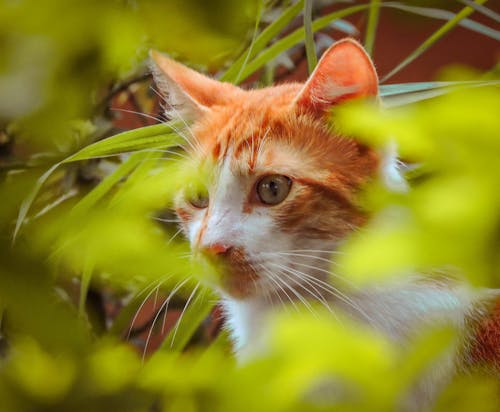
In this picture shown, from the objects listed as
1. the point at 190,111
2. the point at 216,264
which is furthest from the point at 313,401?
the point at 190,111

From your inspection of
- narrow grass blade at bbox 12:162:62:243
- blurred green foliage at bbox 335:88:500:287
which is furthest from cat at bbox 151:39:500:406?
blurred green foliage at bbox 335:88:500:287

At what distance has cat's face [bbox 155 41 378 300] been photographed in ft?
2.02

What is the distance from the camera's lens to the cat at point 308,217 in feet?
1.93

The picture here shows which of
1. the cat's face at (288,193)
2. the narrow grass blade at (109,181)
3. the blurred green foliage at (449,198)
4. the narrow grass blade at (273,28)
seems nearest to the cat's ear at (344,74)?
the cat's face at (288,193)

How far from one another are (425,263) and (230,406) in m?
0.05

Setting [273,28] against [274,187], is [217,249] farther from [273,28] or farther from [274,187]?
[273,28]

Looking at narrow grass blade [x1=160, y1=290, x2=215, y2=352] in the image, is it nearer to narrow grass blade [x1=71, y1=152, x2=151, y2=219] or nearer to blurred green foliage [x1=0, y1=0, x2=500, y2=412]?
narrow grass blade [x1=71, y1=152, x2=151, y2=219]

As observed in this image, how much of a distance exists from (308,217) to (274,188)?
0.14 ft

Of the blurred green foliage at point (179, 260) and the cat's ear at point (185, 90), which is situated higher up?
the cat's ear at point (185, 90)

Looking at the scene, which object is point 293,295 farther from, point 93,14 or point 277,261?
point 93,14

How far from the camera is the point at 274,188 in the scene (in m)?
0.64

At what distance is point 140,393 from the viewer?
0.57ft

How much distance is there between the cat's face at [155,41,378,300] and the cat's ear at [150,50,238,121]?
63 mm

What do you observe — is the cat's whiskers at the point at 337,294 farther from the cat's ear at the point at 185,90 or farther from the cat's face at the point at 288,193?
the cat's ear at the point at 185,90
